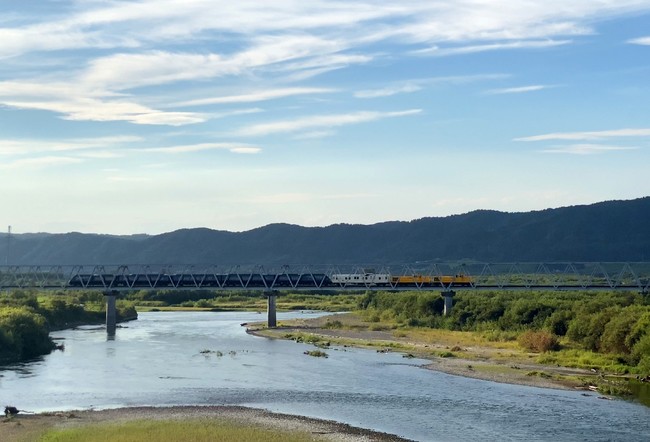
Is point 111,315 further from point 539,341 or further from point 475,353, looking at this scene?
point 539,341

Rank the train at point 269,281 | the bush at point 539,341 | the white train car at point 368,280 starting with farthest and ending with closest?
the white train car at point 368,280 → the train at point 269,281 → the bush at point 539,341

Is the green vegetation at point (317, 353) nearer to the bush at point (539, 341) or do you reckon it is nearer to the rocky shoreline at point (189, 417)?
the bush at point (539, 341)

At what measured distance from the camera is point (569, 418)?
6303cm

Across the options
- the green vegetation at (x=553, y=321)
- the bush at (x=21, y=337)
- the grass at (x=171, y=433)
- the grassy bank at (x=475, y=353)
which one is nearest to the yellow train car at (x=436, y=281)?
the green vegetation at (x=553, y=321)

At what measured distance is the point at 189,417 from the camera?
207 feet

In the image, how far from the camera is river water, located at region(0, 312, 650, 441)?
6094 centimetres

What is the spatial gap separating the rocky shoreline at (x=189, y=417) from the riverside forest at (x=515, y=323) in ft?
89.8

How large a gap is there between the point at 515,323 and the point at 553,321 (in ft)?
37.9

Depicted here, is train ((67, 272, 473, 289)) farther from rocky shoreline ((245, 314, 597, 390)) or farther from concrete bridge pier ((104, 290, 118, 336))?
rocky shoreline ((245, 314, 597, 390))

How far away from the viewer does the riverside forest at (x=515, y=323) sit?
88875 millimetres

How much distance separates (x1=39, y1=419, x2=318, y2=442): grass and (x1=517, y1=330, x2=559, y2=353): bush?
167 feet

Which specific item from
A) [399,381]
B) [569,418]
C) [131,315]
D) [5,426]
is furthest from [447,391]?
[131,315]

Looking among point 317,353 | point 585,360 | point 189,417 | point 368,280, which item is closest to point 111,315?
point 368,280

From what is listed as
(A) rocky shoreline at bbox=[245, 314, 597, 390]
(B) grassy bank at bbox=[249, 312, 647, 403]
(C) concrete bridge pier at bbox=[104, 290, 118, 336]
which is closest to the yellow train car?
(B) grassy bank at bbox=[249, 312, 647, 403]
